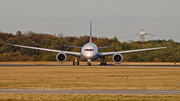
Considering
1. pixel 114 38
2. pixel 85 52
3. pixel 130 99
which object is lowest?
pixel 130 99

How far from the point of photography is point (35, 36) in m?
113

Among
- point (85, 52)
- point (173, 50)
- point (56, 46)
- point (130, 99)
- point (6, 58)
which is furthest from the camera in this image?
point (56, 46)

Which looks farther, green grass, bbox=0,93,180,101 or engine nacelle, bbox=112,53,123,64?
engine nacelle, bbox=112,53,123,64

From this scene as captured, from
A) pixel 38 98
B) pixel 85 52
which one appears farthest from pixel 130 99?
pixel 85 52

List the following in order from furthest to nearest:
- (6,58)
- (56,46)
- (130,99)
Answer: (56,46), (6,58), (130,99)

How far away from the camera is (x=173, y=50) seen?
246 ft

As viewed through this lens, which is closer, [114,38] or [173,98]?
[173,98]

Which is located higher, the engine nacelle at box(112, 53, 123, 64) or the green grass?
the engine nacelle at box(112, 53, 123, 64)

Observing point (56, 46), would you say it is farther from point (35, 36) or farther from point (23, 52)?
point (35, 36)

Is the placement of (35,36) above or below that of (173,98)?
above

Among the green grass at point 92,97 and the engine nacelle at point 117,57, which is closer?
the green grass at point 92,97

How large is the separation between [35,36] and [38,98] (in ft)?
329

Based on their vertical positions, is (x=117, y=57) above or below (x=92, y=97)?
above

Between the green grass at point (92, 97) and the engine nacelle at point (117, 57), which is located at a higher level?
the engine nacelle at point (117, 57)
